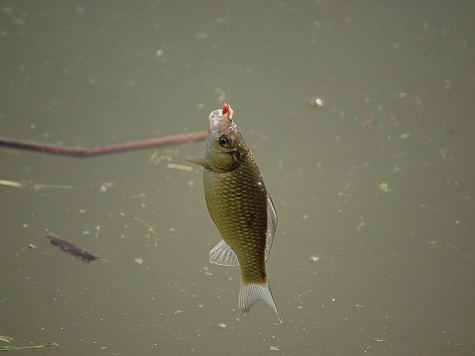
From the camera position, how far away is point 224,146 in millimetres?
1499

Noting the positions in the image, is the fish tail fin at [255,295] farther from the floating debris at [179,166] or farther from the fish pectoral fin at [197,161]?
the floating debris at [179,166]

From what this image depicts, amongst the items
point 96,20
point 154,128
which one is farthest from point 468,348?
point 96,20

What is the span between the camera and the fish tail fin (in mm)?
1612

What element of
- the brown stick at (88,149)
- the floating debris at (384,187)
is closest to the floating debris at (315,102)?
the floating debris at (384,187)

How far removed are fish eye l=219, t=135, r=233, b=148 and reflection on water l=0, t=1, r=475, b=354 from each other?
1026 millimetres

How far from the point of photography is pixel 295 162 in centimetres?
275

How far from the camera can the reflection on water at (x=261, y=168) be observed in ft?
7.57

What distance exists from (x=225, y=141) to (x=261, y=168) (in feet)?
4.08

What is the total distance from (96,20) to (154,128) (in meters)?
0.90

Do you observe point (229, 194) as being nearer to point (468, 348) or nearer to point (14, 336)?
point (14, 336)

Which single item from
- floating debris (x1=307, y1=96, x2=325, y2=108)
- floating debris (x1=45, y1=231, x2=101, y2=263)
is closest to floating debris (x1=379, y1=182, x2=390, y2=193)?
floating debris (x1=307, y1=96, x2=325, y2=108)

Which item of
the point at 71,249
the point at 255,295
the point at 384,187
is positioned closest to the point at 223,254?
the point at 255,295

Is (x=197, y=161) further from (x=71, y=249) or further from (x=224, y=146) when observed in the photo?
(x=71, y=249)

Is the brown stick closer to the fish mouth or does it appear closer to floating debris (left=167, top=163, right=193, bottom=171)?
floating debris (left=167, top=163, right=193, bottom=171)
